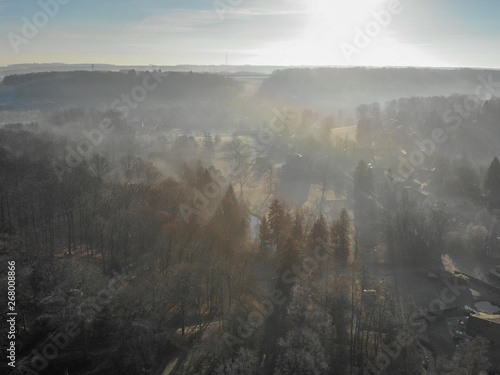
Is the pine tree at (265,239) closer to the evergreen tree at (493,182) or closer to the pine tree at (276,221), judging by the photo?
the pine tree at (276,221)

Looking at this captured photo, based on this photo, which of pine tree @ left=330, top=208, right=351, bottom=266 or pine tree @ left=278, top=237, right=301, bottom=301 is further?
pine tree @ left=330, top=208, right=351, bottom=266

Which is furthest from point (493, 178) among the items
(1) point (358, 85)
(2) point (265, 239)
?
→ (1) point (358, 85)

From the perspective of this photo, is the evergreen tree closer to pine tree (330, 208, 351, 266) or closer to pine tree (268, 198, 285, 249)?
pine tree (330, 208, 351, 266)

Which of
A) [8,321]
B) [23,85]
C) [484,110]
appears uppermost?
[23,85]

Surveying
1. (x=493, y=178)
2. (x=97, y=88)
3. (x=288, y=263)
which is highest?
(x=97, y=88)

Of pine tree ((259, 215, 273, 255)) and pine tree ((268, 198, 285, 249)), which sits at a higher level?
pine tree ((268, 198, 285, 249))

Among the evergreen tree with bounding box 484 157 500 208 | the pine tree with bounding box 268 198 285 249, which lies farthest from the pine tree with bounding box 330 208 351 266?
the evergreen tree with bounding box 484 157 500 208

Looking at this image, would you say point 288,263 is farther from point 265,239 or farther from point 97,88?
point 97,88

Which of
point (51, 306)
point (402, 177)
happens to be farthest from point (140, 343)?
point (402, 177)

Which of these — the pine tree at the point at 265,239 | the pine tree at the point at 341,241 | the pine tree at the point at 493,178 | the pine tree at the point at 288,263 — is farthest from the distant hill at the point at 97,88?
the pine tree at the point at 493,178

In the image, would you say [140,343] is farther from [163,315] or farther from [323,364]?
[323,364]

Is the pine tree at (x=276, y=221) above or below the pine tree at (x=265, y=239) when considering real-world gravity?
above
